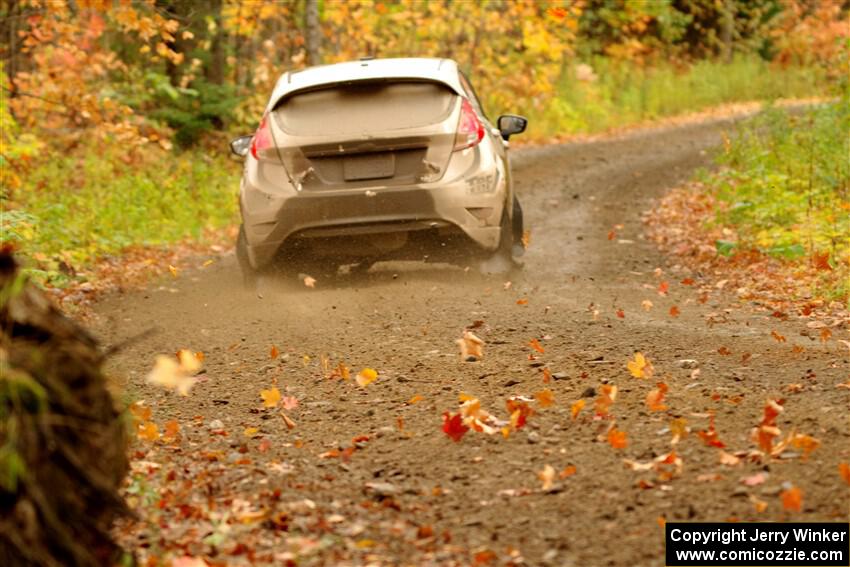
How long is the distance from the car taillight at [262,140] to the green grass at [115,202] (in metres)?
2.17

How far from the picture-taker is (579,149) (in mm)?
22875

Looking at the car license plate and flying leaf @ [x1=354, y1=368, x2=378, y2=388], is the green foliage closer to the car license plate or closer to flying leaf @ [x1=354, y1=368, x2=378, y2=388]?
the car license plate

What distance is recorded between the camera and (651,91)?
98.5 feet

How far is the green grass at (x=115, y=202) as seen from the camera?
12.3 m

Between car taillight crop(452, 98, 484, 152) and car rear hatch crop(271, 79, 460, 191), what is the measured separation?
6 cm

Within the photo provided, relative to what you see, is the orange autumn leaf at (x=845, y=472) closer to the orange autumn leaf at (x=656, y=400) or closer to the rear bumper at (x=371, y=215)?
the orange autumn leaf at (x=656, y=400)

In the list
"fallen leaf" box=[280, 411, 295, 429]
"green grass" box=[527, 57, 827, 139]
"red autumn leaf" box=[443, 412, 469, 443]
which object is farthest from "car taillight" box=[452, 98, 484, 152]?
"green grass" box=[527, 57, 827, 139]

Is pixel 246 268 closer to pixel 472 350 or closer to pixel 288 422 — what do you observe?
pixel 472 350

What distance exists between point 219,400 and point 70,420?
11.7ft

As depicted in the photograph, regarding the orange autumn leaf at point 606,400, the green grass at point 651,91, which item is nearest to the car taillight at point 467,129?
the orange autumn leaf at point 606,400

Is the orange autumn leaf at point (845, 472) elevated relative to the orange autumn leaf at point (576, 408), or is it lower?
elevated

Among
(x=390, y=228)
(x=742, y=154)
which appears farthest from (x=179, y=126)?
(x=390, y=228)

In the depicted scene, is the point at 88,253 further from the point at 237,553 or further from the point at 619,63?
the point at 619,63

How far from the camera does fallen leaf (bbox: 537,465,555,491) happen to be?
476 centimetres
